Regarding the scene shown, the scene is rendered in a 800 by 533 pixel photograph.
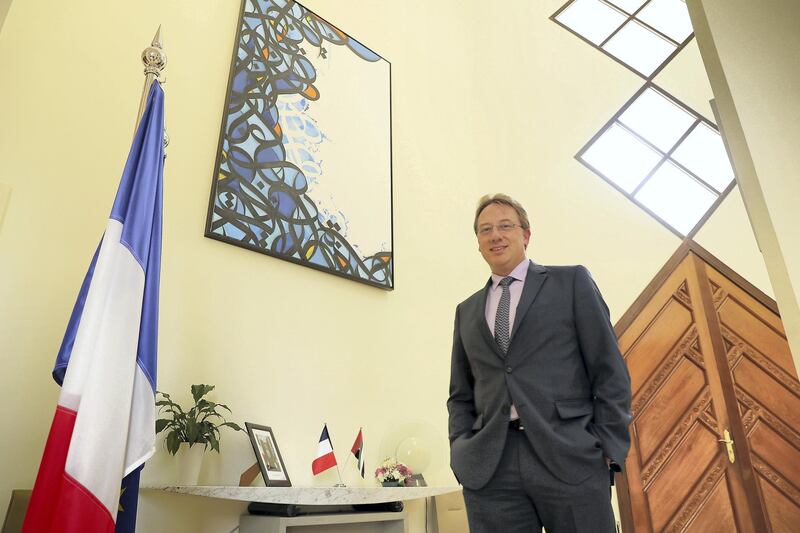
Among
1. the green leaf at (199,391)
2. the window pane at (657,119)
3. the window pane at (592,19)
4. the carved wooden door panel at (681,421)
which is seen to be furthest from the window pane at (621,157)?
the green leaf at (199,391)

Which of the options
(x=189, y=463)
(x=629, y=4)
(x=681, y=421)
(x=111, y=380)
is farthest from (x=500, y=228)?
(x=629, y=4)

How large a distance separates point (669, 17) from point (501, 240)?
4474 millimetres

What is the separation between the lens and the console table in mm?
2199

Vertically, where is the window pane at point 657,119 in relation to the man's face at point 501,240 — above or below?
A: above

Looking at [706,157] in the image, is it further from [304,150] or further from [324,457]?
[324,457]

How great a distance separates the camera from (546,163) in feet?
15.6

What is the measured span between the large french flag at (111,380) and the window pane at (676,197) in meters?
3.79

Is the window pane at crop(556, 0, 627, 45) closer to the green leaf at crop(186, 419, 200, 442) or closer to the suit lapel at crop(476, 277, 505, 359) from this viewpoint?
the suit lapel at crop(476, 277, 505, 359)

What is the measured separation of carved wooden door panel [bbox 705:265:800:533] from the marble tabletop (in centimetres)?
234

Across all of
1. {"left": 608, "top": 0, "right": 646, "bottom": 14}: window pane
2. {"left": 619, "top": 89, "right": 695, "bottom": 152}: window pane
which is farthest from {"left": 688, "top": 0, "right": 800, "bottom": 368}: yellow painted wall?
{"left": 608, "top": 0, "right": 646, "bottom": 14}: window pane

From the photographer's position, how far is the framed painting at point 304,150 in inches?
119

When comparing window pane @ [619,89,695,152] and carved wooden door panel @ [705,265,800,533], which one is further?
window pane @ [619,89,695,152]

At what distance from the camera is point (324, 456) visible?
280cm

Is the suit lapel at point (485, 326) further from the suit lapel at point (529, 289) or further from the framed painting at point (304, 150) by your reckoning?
the framed painting at point (304, 150)
